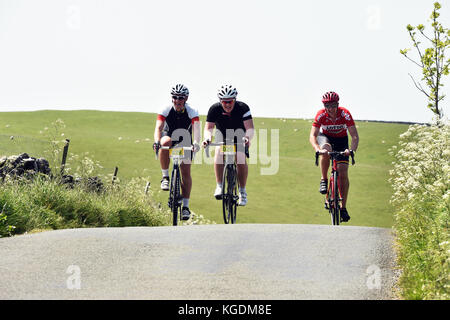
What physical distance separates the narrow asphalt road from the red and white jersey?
112 inches

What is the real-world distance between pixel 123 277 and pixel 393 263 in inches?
130

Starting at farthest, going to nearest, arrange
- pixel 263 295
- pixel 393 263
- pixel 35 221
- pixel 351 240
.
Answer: pixel 35 221, pixel 351 240, pixel 393 263, pixel 263 295

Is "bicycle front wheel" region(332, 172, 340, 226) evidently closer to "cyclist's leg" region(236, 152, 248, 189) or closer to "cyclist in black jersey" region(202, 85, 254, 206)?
"cyclist's leg" region(236, 152, 248, 189)

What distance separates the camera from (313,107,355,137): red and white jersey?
12.5m

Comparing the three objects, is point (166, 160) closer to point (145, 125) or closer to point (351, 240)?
point (351, 240)

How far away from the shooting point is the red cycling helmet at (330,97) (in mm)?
12211

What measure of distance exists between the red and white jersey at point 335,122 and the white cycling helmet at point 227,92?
70.5 inches

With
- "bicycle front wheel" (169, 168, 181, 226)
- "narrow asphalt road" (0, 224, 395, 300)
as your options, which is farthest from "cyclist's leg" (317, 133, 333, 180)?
"bicycle front wheel" (169, 168, 181, 226)

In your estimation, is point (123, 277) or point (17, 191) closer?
point (123, 277)

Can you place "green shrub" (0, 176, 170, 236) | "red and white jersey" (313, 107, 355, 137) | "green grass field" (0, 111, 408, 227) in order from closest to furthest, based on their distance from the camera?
"green shrub" (0, 176, 170, 236)
"red and white jersey" (313, 107, 355, 137)
"green grass field" (0, 111, 408, 227)

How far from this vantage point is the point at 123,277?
22.8 feet

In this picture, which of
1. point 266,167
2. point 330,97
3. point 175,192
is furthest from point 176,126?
point 266,167

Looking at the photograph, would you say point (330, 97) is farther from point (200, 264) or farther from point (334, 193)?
point (200, 264)

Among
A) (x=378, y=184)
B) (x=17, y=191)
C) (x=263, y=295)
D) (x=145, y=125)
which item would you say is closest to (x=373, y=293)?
(x=263, y=295)
